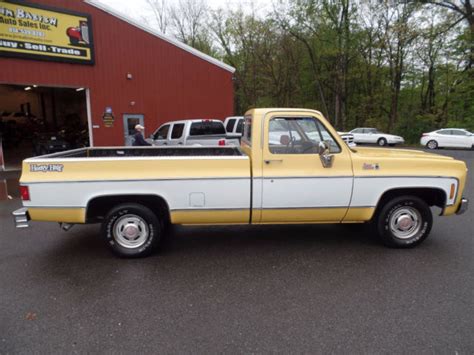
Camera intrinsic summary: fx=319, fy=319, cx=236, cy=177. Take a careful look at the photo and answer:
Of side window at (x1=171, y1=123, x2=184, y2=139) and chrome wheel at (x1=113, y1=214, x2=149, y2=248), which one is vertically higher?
side window at (x1=171, y1=123, x2=184, y2=139)

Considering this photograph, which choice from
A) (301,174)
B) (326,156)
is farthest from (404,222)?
(301,174)

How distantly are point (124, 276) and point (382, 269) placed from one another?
10.3 feet

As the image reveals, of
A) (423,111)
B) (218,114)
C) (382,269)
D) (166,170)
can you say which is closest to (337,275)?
(382,269)

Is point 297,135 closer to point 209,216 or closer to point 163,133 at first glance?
point 209,216

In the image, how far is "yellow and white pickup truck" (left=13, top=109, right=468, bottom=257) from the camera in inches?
158

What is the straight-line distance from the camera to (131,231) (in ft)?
14.0

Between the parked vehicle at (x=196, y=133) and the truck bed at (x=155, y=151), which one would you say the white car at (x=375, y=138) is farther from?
the truck bed at (x=155, y=151)

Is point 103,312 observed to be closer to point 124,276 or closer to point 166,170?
point 124,276

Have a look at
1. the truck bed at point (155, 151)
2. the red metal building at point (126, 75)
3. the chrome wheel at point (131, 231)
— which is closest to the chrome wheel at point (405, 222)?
the truck bed at point (155, 151)

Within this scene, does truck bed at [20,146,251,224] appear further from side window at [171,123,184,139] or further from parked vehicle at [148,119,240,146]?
side window at [171,123,184,139]

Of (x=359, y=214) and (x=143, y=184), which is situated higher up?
(x=143, y=184)

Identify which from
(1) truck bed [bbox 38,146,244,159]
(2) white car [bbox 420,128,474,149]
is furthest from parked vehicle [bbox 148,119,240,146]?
(2) white car [bbox 420,128,474,149]

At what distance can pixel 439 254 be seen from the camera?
4.38 meters

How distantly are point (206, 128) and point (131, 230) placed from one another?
7.65 m
